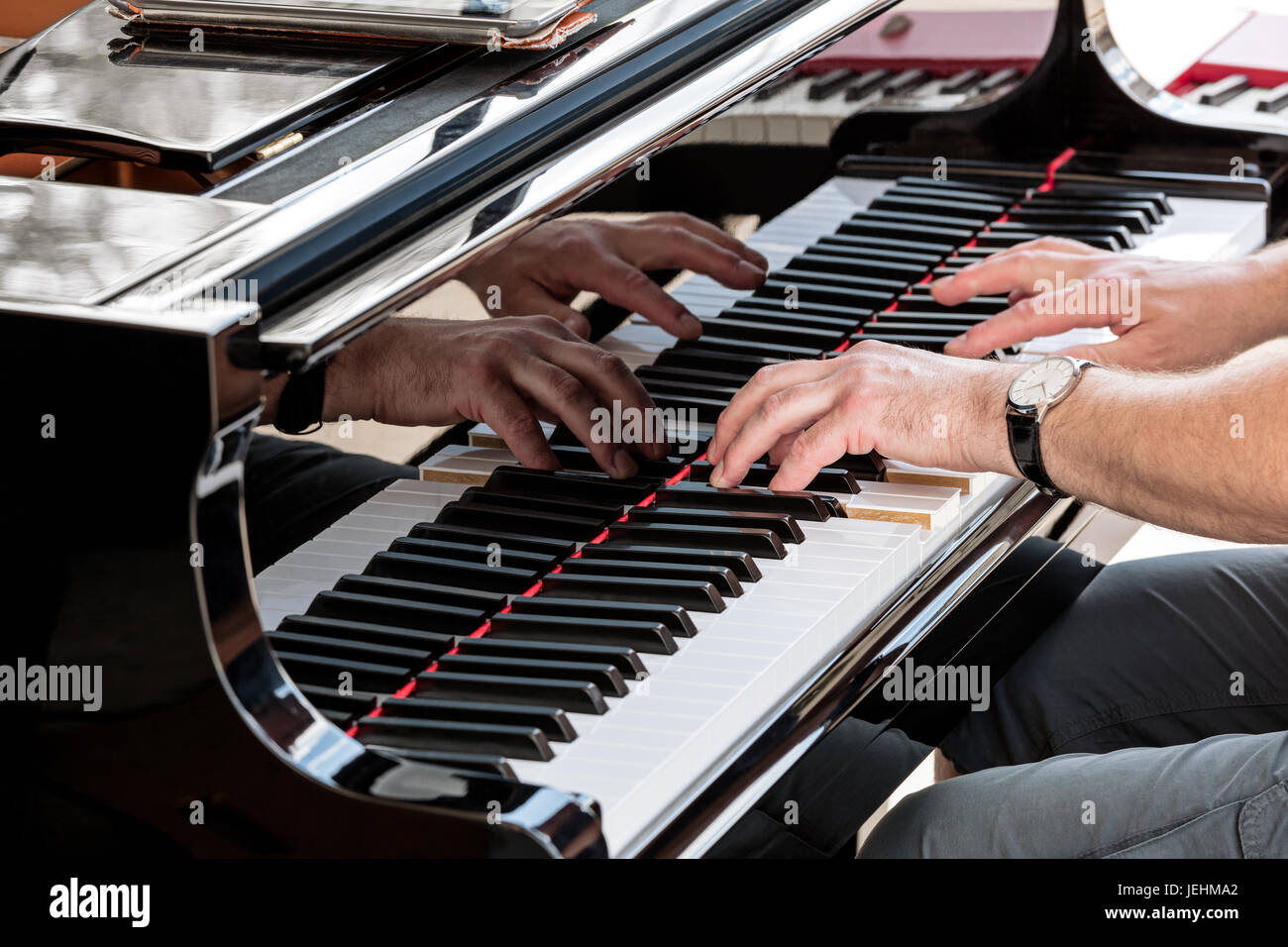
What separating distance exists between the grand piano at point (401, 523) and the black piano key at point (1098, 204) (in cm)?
51

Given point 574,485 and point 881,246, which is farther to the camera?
point 881,246

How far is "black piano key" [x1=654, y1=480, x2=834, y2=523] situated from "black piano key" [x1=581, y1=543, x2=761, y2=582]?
0.10 meters

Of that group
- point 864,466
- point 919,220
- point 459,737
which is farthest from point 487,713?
point 919,220

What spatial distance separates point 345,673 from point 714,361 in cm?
78

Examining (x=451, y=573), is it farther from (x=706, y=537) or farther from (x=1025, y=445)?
(x=1025, y=445)

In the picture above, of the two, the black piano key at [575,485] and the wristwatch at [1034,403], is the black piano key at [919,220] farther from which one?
the black piano key at [575,485]

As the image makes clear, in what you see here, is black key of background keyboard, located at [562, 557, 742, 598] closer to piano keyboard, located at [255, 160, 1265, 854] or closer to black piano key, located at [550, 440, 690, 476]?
piano keyboard, located at [255, 160, 1265, 854]

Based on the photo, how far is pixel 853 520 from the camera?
5.20 ft

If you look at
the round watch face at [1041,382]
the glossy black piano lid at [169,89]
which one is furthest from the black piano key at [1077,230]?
the glossy black piano lid at [169,89]

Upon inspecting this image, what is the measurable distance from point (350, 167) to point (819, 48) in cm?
64

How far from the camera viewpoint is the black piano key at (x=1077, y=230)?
91.6 inches

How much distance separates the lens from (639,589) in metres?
1.42
